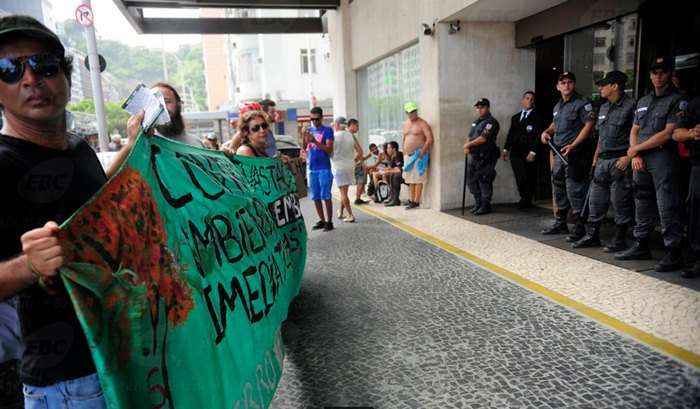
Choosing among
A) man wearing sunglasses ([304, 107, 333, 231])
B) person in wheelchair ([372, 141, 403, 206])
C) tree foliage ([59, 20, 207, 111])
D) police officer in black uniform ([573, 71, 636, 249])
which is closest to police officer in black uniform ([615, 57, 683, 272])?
police officer in black uniform ([573, 71, 636, 249])

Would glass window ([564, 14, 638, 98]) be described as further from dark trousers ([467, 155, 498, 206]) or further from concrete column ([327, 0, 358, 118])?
concrete column ([327, 0, 358, 118])

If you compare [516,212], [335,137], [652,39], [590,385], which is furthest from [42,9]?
[590,385]

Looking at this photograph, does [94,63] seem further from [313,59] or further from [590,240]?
[313,59]

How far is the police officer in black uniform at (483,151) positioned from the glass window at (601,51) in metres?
1.54

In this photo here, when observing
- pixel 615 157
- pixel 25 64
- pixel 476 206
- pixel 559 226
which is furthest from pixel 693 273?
pixel 25 64

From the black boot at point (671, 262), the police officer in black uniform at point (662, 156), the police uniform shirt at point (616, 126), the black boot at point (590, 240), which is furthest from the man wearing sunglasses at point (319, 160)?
the black boot at point (671, 262)

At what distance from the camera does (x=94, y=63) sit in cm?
884

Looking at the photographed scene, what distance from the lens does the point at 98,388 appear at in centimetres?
140

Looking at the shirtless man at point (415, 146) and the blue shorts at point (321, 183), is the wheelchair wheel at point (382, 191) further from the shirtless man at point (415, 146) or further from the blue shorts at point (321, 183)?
the blue shorts at point (321, 183)

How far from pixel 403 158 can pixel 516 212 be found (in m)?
2.79

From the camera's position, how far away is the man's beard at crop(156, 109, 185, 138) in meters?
3.66

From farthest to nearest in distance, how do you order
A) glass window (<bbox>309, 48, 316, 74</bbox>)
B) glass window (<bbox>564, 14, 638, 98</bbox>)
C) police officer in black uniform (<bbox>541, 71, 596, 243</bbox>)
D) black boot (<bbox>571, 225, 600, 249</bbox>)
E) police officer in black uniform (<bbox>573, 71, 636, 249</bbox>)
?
glass window (<bbox>309, 48, 316, 74</bbox>) < glass window (<bbox>564, 14, 638, 98</bbox>) < police officer in black uniform (<bbox>541, 71, 596, 243</bbox>) < black boot (<bbox>571, 225, 600, 249</bbox>) < police officer in black uniform (<bbox>573, 71, 636, 249</bbox>)

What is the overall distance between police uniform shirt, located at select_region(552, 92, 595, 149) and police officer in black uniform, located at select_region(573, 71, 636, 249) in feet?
1.50

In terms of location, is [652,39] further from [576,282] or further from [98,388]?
[98,388]
